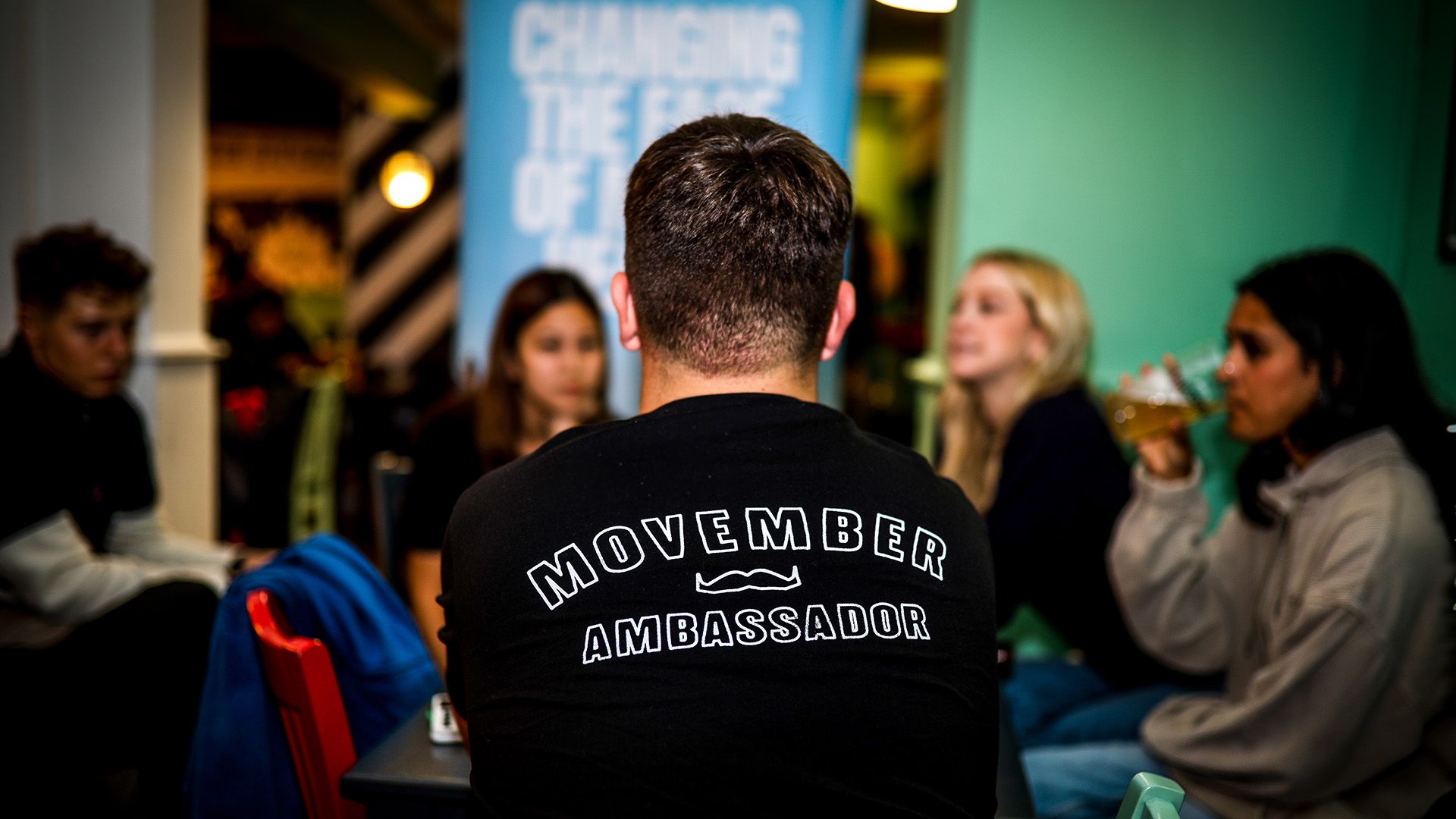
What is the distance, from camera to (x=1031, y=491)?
7.65 ft

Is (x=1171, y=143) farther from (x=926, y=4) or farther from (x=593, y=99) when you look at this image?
(x=593, y=99)

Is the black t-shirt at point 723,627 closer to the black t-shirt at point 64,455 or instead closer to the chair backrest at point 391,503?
the black t-shirt at point 64,455

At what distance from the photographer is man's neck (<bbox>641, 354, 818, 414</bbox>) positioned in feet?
3.79

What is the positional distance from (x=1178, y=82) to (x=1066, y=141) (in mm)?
336

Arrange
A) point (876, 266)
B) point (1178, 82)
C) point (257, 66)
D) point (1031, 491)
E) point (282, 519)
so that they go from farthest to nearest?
1. point (257, 66)
2. point (876, 266)
3. point (282, 519)
4. point (1178, 82)
5. point (1031, 491)

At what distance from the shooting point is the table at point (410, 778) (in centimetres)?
127

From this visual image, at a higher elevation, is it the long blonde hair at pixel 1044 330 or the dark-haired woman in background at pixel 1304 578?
the long blonde hair at pixel 1044 330

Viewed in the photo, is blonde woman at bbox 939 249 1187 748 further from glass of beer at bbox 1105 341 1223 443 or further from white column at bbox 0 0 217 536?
white column at bbox 0 0 217 536

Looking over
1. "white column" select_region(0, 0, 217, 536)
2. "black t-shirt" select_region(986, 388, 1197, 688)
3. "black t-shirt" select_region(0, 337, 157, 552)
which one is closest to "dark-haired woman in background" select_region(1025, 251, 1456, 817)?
"black t-shirt" select_region(986, 388, 1197, 688)

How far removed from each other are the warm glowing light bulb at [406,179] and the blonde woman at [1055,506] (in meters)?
5.65

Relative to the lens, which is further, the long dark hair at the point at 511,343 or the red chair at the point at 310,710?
the long dark hair at the point at 511,343

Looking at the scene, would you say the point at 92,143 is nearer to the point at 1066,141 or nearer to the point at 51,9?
the point at 51,9

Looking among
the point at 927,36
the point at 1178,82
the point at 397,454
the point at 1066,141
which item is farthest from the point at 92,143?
the point at 927,36

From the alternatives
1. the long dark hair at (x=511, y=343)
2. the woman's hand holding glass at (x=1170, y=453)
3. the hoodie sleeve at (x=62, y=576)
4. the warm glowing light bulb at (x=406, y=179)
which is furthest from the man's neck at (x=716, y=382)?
the warm glowing light bulb at (x=406, y=179)
